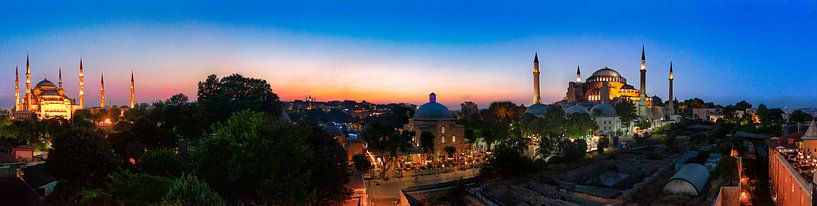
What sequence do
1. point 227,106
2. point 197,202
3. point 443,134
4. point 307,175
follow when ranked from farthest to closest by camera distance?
point 443,134
point 227,106
point 307,175
point 197,202

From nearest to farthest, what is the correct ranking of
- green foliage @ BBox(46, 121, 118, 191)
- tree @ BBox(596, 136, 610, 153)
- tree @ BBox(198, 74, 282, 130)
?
green foliage @ BBox(46, 121, 118, 191) < tree @ BBox(198, 74, 282, 130) < tree @ BBox(596, 136, 610, 153)

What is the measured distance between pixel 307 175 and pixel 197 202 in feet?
12.0

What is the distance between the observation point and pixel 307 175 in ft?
48.1

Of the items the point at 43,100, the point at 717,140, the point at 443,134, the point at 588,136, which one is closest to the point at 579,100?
the point at 588,136

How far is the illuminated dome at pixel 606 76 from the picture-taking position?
240 ft

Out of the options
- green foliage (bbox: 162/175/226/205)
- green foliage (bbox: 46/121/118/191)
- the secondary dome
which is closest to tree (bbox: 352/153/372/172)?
the secondary dome

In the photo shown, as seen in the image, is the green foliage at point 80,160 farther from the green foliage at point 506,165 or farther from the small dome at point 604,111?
the small dome at point 604,111

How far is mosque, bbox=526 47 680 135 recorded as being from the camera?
174 ft

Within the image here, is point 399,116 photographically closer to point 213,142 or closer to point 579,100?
point 579,100

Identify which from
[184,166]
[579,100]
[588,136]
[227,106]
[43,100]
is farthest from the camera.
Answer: [579,100]

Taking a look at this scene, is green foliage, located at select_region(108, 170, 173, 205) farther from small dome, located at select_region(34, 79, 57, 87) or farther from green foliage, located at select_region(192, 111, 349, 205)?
small dome, located at select_region(34, 79, 57, 87)

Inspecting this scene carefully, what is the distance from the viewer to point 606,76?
73.4 meters

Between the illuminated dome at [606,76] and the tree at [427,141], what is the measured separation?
156ft

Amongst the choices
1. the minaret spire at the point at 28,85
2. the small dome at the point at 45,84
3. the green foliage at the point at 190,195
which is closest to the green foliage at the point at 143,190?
the green foliage at the point at 190,195
